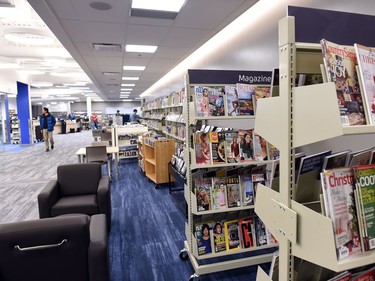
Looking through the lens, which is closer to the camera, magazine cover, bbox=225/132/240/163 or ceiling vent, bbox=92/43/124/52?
magazine cover, bbox=225/132/240/163

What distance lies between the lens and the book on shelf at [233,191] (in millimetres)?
2580

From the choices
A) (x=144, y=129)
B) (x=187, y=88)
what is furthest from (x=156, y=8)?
(x=144, y=129)

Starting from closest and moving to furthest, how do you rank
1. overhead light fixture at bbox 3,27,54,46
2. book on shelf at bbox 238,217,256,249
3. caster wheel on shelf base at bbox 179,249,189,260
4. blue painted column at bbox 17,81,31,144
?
book on shelf at bbox 238,217,256,249 → caster wheel on shelf base at bbox 179,249,189,260 → overhead light fixture at bbox 3,27,54,46 → blue painted column at bbox 17,81,31,144

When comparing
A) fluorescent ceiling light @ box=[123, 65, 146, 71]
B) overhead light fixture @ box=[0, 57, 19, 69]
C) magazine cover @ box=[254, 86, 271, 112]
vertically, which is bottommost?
magazine cover @ box=[254, 86, 271, 112]

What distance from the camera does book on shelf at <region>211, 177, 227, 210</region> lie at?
2.55 m

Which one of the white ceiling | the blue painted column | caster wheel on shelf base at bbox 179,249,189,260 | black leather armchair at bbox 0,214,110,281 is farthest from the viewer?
the blue painted column

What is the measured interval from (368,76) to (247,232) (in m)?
2.00

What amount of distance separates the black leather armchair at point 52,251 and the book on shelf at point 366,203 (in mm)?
1516

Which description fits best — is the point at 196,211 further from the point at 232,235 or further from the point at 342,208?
the point at 342,208

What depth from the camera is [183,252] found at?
2.84 m

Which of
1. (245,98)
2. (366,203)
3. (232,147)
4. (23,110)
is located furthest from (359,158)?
(23,110)

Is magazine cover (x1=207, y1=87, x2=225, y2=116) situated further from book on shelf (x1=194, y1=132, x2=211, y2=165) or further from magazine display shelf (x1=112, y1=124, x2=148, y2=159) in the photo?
magazine display shelf (x1=112, y1=124, x2=148, y2=159)

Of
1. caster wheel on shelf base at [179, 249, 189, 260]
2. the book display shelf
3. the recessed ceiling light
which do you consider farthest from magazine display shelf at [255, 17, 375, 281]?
the book display shelf

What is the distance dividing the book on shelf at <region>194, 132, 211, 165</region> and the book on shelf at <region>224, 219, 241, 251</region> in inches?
26.8
